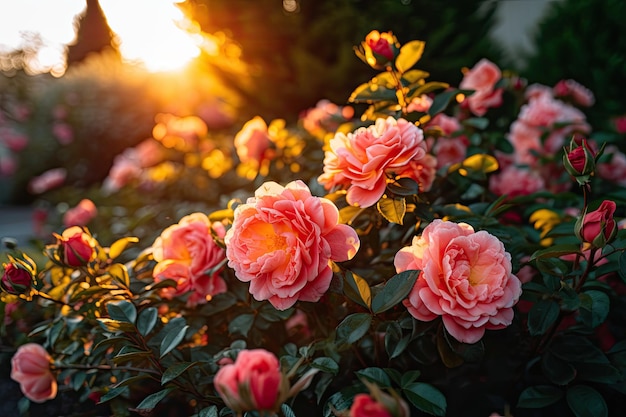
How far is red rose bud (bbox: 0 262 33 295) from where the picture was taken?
41.2 inches

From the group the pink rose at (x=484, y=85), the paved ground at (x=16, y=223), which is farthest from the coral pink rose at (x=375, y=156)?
the paved ground at (x=16, y=223)

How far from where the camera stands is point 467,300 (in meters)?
0.85

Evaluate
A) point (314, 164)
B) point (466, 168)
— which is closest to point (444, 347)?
point (466, 168)

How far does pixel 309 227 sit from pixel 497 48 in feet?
8.13

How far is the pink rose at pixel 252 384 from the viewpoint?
56 centimetres

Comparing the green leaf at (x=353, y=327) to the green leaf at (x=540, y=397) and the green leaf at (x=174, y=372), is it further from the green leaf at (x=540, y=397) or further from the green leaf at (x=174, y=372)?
the green leaf at (x=540, y=397)

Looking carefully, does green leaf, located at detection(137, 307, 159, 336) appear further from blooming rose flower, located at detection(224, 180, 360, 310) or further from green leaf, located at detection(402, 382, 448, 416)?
green leaf, located at detection(402, 382, 448, 416)

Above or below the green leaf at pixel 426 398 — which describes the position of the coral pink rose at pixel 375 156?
above

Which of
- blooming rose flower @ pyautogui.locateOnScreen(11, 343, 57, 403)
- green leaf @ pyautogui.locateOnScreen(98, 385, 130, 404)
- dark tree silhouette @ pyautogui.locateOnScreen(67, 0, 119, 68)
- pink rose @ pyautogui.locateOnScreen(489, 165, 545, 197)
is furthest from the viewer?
dark tree silhouette @ pyautogui.locateOnScreen(67, 0, 119, 68)

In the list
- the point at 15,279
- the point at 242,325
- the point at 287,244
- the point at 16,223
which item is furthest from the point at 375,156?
the point at 16,223

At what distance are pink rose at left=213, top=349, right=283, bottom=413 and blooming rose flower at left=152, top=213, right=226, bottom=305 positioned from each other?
0.54m

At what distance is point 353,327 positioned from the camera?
0.92 metres

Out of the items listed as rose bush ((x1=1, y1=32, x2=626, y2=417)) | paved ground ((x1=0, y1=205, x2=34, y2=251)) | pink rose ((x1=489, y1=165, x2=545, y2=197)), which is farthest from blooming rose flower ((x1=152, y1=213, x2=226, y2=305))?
paved ground ((x1=0, y1=205, x2=34, y2=251))

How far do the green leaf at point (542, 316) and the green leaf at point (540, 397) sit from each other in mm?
127
